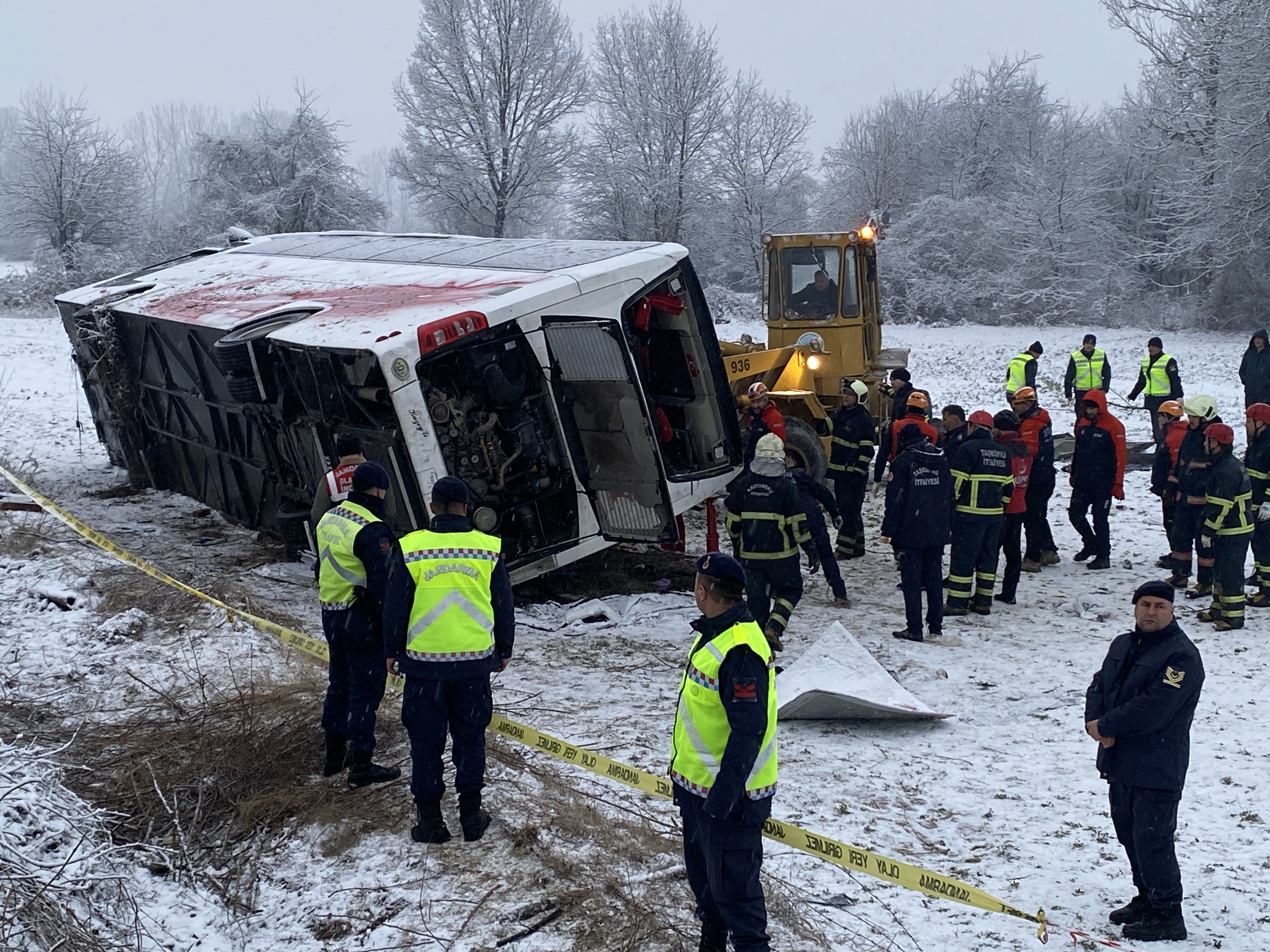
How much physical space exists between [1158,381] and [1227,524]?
5.58m

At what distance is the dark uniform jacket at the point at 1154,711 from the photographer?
3.94 metres

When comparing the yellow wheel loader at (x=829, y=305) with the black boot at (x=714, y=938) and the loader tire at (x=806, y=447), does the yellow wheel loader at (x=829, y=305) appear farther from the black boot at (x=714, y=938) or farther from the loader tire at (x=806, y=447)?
the black boot at (x=714, y=938)

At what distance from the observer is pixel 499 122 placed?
32.6 metres

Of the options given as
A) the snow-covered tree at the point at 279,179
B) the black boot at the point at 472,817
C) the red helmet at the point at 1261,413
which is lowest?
the black boot at the point at 472,817

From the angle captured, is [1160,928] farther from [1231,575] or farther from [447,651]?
[1231,575]

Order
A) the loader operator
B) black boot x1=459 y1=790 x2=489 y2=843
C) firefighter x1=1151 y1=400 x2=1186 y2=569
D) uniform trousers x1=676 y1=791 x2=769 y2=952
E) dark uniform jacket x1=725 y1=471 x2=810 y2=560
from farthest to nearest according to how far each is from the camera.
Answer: the loader operator → firefighter x1=1151 y1=400 x2=1186 y2=569 → dark uniform jacket x1=725 y1=471 x2=810 y2=560 → black boot x1=459 y1=790 x2=489 y2=843 → uniform trousers x1=676 y1=791 x2=769 y2=952

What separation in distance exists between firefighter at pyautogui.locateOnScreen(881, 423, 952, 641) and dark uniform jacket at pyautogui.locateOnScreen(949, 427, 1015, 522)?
0.29 meters

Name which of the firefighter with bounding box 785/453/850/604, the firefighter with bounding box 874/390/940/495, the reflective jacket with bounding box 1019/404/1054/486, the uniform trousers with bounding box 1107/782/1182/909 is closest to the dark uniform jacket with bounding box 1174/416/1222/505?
the reflective jacket with bounding box 1019/404/1054/486

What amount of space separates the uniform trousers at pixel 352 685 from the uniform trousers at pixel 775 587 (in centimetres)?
278

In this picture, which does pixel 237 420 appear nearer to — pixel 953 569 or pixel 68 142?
pixel 953 569

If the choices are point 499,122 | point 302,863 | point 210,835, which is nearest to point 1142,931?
point 302,863

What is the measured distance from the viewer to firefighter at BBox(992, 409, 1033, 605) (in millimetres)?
8148

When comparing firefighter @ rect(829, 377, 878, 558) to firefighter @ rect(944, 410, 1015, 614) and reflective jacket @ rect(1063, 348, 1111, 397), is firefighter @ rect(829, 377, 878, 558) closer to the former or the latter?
firefighter @ rect(944, 410, 1015, 614)

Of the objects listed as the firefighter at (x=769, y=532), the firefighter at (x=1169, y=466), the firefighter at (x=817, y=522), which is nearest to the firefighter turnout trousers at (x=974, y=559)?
the firefighter at (x=817, y=522)
